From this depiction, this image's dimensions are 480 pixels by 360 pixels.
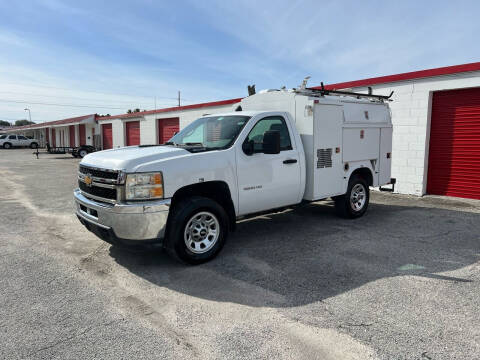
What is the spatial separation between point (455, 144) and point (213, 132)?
736 cm

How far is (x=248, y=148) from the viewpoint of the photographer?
5.24 metres

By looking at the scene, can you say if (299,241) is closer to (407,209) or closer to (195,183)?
(195,183)

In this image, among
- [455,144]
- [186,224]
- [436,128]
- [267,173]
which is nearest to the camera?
[186,224]

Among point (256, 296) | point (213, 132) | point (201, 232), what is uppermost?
point (213, 132)

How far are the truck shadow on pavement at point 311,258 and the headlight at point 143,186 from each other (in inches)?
40.7

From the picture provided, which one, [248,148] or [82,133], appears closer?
[248,148]

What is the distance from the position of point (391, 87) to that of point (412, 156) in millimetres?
2127

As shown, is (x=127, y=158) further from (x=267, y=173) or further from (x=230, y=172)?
(x=267, y=173)

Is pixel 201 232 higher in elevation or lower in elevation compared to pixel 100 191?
lower

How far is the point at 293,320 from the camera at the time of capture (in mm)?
3406

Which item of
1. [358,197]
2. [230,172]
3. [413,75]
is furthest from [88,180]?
[413,75]

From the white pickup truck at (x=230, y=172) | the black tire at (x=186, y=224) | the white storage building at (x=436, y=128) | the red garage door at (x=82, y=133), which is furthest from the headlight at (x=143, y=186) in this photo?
the red garage door at (x=82, y=133)

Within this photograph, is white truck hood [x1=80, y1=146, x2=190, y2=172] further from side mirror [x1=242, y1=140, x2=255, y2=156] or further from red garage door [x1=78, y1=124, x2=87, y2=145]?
red garage door [x1=78, y1=124, x2=87, y2=145]

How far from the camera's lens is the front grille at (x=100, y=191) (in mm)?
4450
